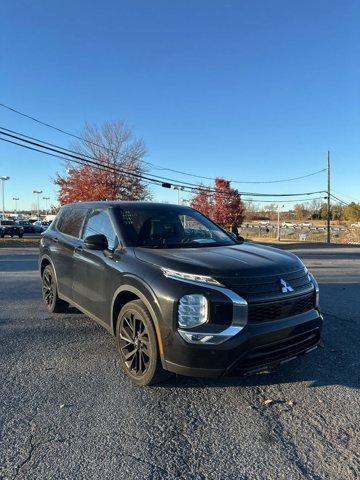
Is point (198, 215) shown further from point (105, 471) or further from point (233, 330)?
point (105, 471)

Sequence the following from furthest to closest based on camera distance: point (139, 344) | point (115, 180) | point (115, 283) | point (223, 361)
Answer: point (115, 180), point (115, 283), point (139, 344), point (223, 361)

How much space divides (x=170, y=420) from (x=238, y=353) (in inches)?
29.4

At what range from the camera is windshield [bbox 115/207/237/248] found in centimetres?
446

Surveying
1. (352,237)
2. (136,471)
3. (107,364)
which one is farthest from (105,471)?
(352,237)

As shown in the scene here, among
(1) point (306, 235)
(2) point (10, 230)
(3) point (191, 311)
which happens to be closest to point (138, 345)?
(3) point (191, 311)

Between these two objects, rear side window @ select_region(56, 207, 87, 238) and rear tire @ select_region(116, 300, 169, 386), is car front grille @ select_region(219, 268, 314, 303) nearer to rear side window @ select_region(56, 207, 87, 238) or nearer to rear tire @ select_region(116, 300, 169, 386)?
rear tire @ select_region(116, 300, 169, 386)

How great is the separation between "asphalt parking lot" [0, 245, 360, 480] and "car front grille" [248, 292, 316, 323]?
28.6 inches

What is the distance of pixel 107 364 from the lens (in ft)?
14.2

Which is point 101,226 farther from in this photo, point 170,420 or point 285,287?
point 170,420

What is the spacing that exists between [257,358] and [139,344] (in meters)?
1.10

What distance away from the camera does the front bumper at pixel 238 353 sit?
3.26 metres

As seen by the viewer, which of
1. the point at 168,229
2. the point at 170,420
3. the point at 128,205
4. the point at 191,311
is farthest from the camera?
the point at 128,205

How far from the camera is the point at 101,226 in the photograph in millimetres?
4922

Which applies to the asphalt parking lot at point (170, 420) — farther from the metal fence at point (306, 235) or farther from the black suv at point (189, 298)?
the metal fence at point (306, 235)
